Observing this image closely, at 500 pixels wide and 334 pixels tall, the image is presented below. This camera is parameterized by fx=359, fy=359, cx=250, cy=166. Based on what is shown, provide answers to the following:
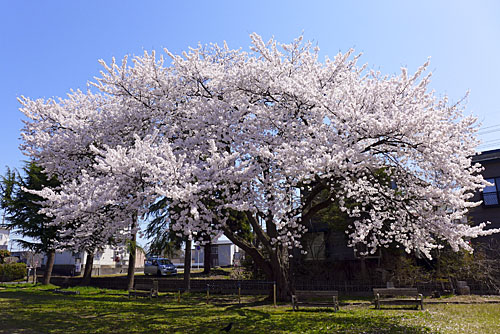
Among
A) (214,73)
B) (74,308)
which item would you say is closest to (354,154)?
(214,73)

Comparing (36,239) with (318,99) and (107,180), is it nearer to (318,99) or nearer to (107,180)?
(107,180)

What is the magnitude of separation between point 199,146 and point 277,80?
3.76m

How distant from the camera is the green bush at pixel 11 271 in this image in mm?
33531

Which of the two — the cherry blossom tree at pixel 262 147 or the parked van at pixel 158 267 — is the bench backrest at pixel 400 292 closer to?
the cherry blossom tree at pixel 262 147

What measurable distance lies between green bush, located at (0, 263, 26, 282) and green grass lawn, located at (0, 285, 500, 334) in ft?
75.7

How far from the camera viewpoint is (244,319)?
437 inches

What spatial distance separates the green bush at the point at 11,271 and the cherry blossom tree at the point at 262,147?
2431cm

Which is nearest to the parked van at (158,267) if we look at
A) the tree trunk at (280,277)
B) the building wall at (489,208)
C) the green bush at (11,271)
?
the green bush at (11,271)

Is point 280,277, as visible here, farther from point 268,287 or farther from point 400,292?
point 400,292

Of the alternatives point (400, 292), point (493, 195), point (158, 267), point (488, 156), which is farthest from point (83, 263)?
point (488, 156)

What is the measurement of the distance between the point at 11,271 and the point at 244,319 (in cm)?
3221

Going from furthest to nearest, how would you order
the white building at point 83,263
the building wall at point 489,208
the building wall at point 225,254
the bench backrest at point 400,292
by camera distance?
the building wall at point 225,254, the white building at point 83,263, the building wall at point 489,208, the bench backrest at point 400,292

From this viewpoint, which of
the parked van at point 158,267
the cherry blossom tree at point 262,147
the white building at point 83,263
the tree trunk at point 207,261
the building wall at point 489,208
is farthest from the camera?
the white building at point 83,263

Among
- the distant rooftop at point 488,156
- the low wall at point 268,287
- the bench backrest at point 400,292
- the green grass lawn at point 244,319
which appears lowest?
the green grass lawn at point 244,319
